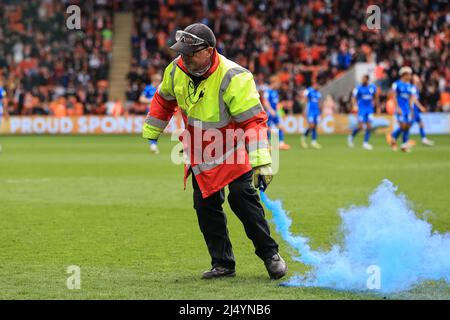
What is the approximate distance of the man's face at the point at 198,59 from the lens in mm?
6977

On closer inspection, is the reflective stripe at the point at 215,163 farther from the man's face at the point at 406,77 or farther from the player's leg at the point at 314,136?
the player's leg at the point at 314,136

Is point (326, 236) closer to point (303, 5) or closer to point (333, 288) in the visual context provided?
point (333, 288)

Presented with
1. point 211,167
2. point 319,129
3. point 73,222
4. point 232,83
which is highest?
point 232,83

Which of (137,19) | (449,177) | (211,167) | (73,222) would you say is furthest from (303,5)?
(211,167)

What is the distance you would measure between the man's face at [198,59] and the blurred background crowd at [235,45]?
28800 millimetres

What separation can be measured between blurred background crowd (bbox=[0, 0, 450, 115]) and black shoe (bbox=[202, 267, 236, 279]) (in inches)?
1121

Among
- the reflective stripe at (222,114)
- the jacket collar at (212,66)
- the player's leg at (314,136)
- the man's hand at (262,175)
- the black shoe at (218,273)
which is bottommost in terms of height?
the player's leg at (314,136)

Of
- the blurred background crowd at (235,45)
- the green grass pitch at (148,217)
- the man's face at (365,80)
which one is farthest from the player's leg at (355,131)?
the blurred background crowd at (235,45)

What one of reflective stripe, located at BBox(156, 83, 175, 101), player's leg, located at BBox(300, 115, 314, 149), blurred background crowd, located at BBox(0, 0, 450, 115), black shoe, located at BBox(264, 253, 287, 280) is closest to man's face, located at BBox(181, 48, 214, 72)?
reflective stripe, located at BBox(156, 83, 175, 101)

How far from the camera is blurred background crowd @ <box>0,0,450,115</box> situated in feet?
120

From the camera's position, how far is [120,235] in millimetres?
9969

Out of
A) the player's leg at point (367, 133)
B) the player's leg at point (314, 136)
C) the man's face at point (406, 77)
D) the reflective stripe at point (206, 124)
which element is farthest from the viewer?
the player's leg at point (314, 136)

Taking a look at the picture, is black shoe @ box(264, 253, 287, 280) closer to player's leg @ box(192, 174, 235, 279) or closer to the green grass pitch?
the green grass pitch
